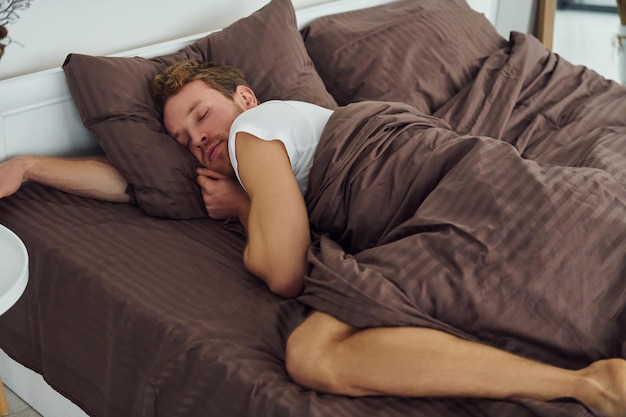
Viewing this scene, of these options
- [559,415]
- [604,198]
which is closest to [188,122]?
[604,198]

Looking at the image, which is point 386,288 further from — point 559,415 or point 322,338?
point 559,415

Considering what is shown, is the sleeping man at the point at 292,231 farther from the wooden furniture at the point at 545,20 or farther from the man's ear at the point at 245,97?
the wooden furniture at the point at 545,20

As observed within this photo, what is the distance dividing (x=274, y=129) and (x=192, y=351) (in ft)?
1.60

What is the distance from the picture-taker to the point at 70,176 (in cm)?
190

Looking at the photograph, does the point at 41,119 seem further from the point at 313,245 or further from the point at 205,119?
the point at 313,245

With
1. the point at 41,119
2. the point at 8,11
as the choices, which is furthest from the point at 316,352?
the point at 8,11

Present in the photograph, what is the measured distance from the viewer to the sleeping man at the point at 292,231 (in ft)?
4.45

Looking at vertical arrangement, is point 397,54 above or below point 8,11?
below

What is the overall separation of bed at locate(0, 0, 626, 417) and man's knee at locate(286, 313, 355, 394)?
0.08ft

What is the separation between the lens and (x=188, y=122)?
191 cm

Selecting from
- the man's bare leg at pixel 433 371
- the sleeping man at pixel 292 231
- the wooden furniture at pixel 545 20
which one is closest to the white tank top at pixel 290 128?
the sleeping man at pixel 292 231

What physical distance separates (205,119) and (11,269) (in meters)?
0.68

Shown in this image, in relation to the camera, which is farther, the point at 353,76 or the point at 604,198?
the point at 353,76

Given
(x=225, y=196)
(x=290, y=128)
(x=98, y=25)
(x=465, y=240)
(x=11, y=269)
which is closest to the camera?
(x=11, y=269)
